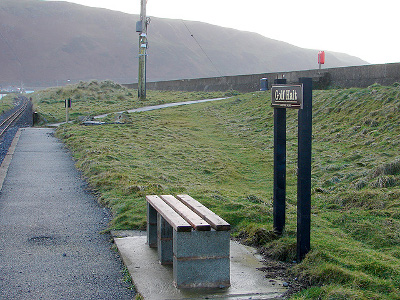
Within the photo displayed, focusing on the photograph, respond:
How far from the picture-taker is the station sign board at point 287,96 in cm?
504

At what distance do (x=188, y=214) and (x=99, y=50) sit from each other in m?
165

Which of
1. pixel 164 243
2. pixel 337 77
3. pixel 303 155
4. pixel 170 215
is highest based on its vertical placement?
pixel 337 77

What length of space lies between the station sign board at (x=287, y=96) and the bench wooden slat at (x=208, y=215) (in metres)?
1.33

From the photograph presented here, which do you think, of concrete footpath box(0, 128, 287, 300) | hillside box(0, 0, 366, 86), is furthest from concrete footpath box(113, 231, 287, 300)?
hillside box(0, 0, 366, 86)

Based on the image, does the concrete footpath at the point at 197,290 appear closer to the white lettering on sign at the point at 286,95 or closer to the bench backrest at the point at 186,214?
the bench backrest at the point at 186,214

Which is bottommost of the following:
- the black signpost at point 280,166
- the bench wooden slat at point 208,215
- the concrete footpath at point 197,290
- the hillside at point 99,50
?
the concrete footpath at point 197,290

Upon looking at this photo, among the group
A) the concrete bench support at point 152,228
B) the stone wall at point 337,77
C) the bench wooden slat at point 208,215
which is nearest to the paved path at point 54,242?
the concrete bench support at point 152,228

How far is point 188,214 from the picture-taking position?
16.1 ft

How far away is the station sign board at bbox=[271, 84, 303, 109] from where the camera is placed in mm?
5039

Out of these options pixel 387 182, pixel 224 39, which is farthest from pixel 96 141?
pixel 224 39

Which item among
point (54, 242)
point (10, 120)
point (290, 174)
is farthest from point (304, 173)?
point (10, 120)

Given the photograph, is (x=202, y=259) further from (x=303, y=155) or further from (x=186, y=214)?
(x=303, y=155)

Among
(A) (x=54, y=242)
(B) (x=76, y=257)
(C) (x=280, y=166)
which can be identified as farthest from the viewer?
(A) (x=54, y=242)

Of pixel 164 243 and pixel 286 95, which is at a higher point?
pixel 286 95
